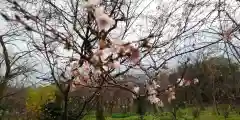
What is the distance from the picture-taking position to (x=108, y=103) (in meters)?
31.7

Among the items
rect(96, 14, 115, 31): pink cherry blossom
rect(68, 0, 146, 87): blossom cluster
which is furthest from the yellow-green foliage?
rect(96, 14, 115, 31): pink cherry blossom

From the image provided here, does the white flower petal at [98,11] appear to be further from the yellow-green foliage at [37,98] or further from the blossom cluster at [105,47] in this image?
the yellow-green foliage at [37,98]

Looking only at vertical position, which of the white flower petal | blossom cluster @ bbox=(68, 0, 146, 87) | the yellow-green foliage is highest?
the yellow-green foliage

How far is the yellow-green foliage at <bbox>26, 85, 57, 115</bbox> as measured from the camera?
1545 centimetres

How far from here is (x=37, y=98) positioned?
18.1 meters

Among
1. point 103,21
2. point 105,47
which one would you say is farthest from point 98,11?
point 105,47

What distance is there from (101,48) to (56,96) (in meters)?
13.1

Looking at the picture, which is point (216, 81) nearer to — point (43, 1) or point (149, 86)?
point (43, 1)

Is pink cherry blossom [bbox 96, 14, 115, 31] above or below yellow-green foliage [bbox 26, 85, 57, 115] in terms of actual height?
below

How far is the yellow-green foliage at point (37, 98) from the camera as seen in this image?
15.5 meters

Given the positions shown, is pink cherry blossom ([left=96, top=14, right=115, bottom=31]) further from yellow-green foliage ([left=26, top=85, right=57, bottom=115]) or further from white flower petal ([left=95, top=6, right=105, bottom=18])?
yellow-green foliage ([left=26, top=85, right=57, bottom=115])

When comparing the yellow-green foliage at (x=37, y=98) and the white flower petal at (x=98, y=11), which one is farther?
the yellow-green foliage at (x=37, y=98)

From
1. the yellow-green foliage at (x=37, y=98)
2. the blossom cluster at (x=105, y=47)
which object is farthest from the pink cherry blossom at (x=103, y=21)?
the yellow-green foliage at (x=37, y=98)

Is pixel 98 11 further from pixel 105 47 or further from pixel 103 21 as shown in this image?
pixel 105 47
